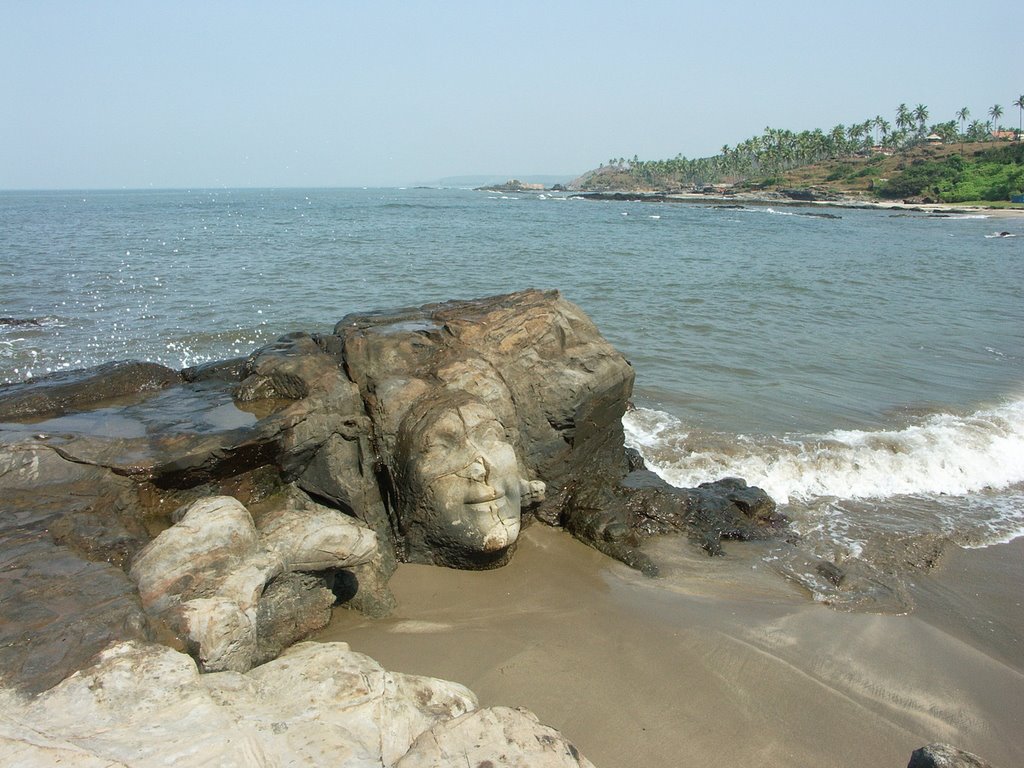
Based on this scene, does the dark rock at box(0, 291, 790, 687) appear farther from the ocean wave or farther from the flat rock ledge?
the ocean wave

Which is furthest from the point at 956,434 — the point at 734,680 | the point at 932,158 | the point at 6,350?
the point at 932,158

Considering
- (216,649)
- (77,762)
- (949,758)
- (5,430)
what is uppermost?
(5,430)

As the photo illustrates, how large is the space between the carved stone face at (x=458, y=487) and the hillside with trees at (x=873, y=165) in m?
85.1

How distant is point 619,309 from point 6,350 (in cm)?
1275

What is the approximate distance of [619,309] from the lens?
57.0ft

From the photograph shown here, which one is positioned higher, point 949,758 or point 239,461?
point 239,461

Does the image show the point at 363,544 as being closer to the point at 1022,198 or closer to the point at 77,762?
the point at 77,762

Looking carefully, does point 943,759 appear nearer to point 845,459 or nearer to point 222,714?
point 222,714

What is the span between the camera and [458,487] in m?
5.47

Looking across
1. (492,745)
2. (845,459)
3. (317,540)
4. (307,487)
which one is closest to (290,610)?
(317,540)

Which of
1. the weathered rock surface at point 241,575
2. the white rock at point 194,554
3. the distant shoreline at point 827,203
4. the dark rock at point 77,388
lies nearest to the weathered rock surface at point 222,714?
the weathered rock surface at point 241,575

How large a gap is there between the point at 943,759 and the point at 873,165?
107750 mm

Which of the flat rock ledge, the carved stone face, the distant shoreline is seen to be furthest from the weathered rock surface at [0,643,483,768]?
the distant shoreline

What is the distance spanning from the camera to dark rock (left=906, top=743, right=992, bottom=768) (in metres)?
3.17
